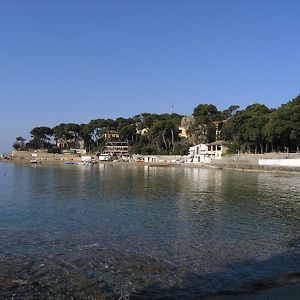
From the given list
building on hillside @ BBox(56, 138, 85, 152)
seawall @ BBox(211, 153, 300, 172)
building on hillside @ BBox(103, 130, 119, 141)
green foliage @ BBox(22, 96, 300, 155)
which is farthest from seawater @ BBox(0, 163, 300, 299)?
building on hillside @ BBox(56, 138, 85, 152)

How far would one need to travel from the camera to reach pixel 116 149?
560 ft

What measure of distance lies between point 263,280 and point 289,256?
331cm

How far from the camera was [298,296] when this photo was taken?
31.8 ft

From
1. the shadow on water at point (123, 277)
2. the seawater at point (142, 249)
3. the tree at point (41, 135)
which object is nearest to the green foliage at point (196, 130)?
the tree at point (41, 135)

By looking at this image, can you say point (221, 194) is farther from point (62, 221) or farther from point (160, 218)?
point (62, 221)

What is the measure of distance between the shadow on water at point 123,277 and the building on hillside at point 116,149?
154m

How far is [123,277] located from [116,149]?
159 meters

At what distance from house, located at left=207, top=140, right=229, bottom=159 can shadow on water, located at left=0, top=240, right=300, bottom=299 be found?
106m

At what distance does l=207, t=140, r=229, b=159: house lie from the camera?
12025 centimetres

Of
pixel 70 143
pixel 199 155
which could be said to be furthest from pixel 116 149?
pixel 199 155

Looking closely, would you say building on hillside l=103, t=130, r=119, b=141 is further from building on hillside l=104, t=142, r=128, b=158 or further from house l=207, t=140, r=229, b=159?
house l=207, t=140, r=229, b=159

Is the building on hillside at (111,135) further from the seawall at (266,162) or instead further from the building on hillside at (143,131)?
the seawall at (266,162)

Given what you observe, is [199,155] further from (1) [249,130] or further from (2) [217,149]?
(1) [249,130]

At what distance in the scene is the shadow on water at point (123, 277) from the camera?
34.4 ft
